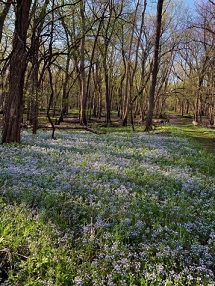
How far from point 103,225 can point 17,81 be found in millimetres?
9057

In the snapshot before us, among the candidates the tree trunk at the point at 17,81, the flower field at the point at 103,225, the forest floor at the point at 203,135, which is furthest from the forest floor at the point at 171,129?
the flower field at the point at 103,225

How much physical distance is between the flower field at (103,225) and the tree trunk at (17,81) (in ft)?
13.6

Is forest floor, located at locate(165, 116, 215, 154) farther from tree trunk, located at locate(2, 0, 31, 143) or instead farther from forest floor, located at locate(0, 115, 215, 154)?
tree trunk, located at locate(2, 0, 31, 143)

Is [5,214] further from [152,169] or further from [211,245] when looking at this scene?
[152,169]

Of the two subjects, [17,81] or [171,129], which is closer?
[17,81]

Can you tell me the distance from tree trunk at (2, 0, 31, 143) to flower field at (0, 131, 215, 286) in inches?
163

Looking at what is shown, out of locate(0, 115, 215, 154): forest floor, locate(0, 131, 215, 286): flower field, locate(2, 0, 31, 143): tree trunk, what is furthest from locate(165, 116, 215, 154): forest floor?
locate(2, 0, 31, 143): tree trunk

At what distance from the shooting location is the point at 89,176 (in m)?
7.17

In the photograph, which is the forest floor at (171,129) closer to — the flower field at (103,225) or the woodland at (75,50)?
the woodland at (75,50)

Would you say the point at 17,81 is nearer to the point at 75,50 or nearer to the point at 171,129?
the point at 75,50

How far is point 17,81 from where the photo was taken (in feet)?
38.9

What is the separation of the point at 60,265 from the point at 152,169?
5537 mm

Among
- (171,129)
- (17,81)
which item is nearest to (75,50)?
(17,81)

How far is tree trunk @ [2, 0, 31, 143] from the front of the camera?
11.7 m
